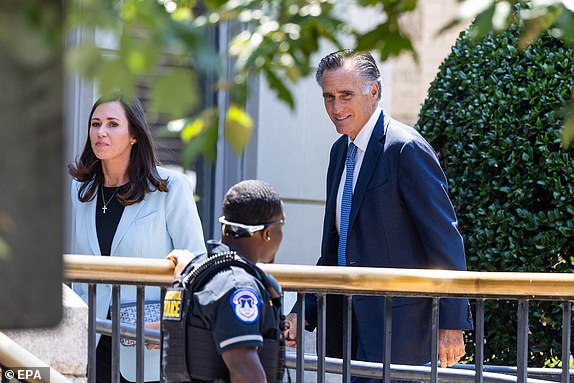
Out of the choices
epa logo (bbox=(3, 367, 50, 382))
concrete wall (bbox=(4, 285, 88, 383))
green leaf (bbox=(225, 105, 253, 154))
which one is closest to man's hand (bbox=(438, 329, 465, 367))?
concrete wall (bbox=(4, 285, 88, 383))

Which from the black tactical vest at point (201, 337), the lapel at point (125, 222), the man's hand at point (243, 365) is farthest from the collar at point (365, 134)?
the man's hand at point (243, 365)

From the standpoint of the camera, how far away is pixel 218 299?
3.63 metres

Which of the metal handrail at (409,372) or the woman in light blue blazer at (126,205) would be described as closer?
the metal handrail at (409,372)

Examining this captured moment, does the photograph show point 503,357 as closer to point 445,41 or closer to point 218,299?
point 218,299

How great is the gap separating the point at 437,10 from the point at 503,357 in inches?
267

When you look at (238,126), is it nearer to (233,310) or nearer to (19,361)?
(233,310)

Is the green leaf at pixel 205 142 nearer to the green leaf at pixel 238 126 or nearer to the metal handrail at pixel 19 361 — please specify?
the green leaf at pixel 238 126

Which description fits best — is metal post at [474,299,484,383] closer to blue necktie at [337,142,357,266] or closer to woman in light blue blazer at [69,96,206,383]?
blue necktie at [337,142,357,266]

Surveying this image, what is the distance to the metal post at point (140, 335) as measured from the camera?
4.36m

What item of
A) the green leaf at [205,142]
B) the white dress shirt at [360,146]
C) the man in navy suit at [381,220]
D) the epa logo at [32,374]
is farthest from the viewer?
the white dress shirt at [360,146]

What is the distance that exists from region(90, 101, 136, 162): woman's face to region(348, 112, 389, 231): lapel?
1.06 m

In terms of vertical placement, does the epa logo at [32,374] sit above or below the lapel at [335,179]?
below

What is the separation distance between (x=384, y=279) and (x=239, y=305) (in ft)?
3.03

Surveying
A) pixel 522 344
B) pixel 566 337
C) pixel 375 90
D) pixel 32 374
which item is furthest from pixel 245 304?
pixel 375 90
